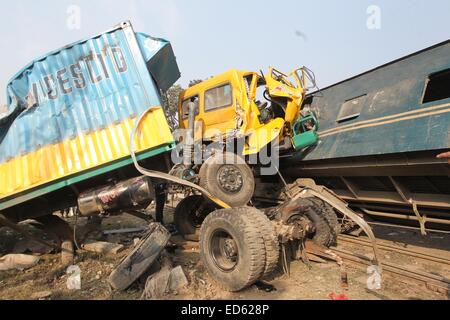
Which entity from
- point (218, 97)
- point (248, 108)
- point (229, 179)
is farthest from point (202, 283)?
point (218, 97)

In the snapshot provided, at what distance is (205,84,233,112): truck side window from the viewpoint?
17.7ft

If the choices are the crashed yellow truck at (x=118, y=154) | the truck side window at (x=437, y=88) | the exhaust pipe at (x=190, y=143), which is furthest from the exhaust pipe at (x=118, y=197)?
the truck side window at (x=437, y=88)

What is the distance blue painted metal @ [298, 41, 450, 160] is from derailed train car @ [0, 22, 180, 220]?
2839 millimetres

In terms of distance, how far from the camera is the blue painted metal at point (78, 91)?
4430 millimetres

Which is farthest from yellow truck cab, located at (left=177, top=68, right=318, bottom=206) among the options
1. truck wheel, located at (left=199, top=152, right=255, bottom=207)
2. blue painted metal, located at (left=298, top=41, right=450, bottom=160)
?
blue painted metal, located at (left=298, top=41, right=450, bottom=160)

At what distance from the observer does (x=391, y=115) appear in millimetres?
4227

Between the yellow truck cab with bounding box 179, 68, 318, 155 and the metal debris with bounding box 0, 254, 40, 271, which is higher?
the yellow truck cab with bounding box 179, 68, 318, 155

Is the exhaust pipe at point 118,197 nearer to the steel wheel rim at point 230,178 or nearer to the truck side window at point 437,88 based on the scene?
the steel wheel rim at point 230,178

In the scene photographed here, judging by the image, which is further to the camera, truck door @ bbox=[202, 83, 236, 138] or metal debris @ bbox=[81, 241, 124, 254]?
truck door @ bbox=[202, 83, 236, 138]

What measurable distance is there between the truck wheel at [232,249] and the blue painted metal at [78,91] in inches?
84.3

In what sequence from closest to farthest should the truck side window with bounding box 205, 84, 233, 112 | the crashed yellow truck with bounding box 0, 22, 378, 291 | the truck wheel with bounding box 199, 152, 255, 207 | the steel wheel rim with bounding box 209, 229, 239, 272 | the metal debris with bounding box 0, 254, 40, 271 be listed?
1. the steel wheel rim with bounding box 209, 229, 239, 272
2. the crashed yellow truck with bounding box 0, 22, 378, 291
3. the truck wheel with bounding box 199, 152, 255, 207
4. the metal debris with bounding box 0, 254, 40, 271
5. the truck side window with bounding box 205, 84, 233, 112

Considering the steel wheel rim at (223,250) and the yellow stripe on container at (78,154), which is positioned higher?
the yellow stripe on container at (78,154)

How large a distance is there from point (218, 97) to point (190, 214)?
8.36 ft

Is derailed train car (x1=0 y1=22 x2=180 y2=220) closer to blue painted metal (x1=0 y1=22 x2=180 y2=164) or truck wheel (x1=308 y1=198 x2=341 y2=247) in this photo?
blue painted metal (x1=0 y1=22 x2=180 y2=164)
